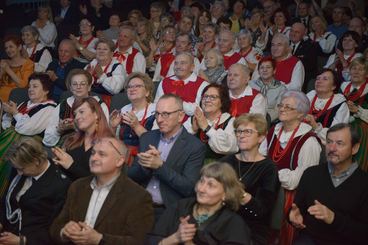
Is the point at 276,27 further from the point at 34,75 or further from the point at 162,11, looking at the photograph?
the point at 34,75

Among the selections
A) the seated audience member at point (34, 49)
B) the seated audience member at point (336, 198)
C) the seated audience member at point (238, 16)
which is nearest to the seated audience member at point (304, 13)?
the seated audience member at point (238, 16)

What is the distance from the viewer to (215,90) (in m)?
4.92

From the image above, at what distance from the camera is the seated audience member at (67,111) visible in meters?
5.31

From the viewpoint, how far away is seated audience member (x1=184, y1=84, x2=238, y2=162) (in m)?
4.66

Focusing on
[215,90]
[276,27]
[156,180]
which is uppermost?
[276,27]

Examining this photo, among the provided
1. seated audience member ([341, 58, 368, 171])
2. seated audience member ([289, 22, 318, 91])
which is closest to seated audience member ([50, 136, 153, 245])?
seated audience member ([341, 58, 368, 171])

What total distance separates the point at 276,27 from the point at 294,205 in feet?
16.3

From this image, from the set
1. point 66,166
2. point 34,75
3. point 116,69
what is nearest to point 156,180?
point 66,166

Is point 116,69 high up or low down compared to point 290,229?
up

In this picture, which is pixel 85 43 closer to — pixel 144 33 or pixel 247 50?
pixel 144 33

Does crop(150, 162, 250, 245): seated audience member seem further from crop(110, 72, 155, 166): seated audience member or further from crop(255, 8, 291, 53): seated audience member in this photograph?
crop(255, 8, 291, 53): seated audience member

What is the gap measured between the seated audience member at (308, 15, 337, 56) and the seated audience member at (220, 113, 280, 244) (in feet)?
13.2

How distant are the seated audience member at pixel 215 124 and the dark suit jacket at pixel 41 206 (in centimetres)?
118

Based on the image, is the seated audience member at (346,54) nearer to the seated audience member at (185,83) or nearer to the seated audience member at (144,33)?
the seated audience member at (185,83)
